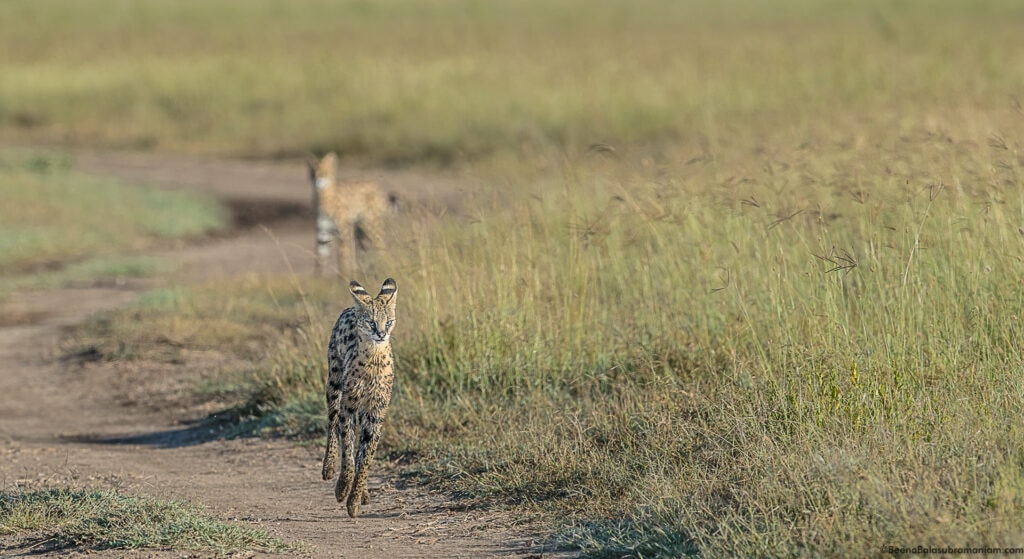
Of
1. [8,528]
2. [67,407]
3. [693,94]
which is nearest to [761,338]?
[8,528]

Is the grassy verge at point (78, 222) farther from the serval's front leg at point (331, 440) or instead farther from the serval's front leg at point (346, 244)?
the serval's front leg at point (331, 440)

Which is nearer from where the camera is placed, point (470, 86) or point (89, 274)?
point (89, 274)

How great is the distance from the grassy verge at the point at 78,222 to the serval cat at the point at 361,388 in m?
9.43

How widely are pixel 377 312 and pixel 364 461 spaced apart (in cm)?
75

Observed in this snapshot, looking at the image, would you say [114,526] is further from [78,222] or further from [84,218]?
[84,218]

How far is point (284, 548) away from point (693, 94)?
22.8 metres

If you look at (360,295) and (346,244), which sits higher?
(360,295)

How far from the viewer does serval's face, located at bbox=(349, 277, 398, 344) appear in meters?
6.25

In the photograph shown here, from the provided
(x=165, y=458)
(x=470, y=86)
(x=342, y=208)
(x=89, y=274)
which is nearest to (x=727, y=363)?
(x=165, y=458)

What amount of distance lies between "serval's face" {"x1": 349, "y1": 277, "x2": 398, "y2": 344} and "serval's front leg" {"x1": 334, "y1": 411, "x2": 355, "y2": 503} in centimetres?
49

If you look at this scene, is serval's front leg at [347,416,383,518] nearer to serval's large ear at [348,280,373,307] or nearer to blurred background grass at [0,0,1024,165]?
serval's large ear at [348,280,373,307]

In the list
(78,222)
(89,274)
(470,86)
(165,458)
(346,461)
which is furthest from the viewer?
(470,86)

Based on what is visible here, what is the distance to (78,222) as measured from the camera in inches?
744

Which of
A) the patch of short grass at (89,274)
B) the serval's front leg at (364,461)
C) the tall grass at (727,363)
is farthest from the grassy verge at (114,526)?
the patch of short grass at (89,274)
